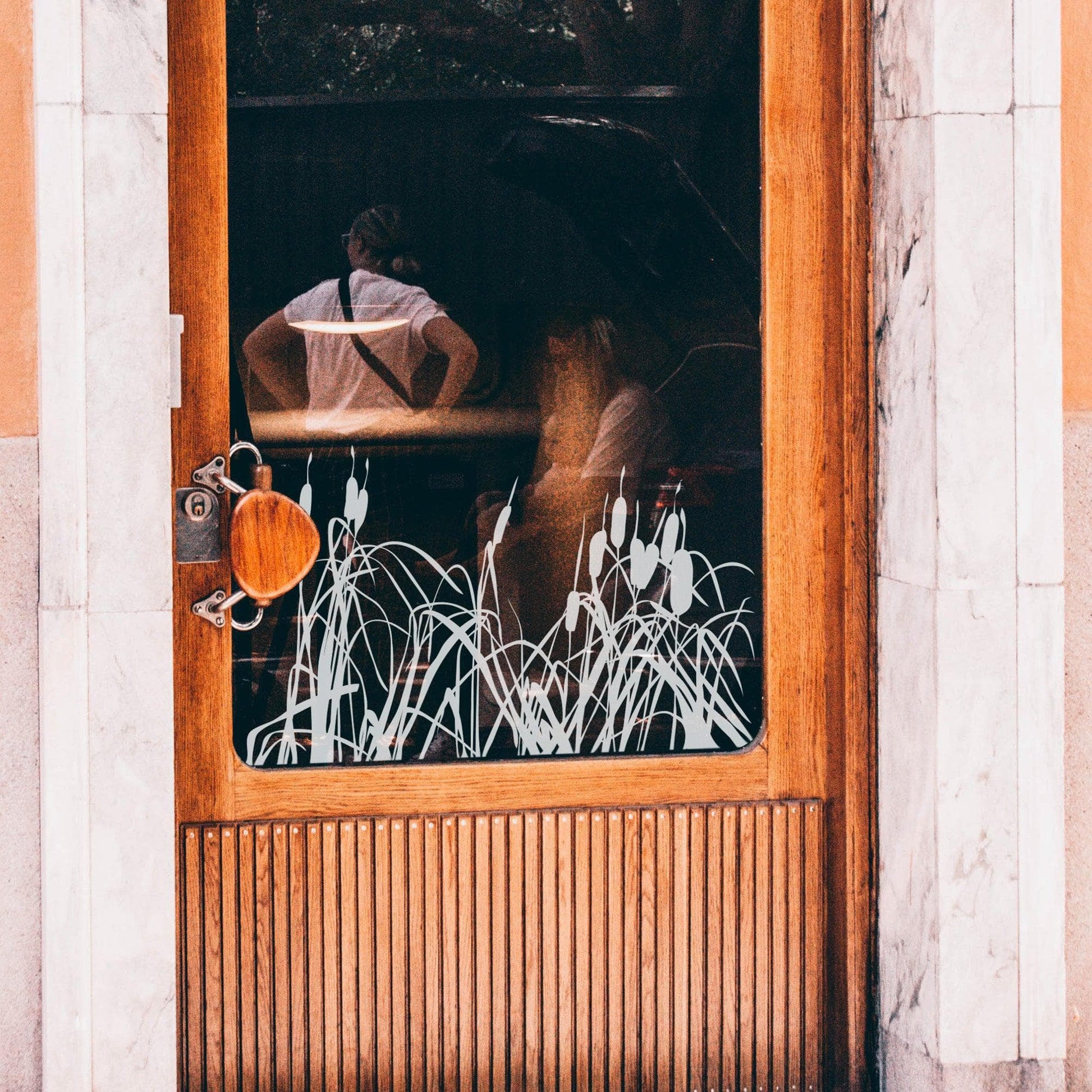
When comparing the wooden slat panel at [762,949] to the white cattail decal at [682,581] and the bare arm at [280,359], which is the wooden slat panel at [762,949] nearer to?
the white cattail decal at [682,581]

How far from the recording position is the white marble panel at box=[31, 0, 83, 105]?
2.65 meters

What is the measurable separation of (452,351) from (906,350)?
1008 mm

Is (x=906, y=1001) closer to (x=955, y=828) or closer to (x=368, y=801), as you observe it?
(x=955, y=828)

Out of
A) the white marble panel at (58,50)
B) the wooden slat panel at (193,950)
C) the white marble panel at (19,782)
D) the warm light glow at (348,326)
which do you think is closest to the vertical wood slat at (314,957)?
the wooden slat panel at (193,950)

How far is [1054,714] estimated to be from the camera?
9.50ft

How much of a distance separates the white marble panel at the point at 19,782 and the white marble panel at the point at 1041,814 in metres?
2.09

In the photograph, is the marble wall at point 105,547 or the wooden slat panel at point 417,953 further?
the wooden slat panel at point 417,953

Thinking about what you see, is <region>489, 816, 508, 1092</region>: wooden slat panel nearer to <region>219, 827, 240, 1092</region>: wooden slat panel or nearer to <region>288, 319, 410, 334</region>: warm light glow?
<region>219, 827, 240, 1092</region>: wooden slat panel

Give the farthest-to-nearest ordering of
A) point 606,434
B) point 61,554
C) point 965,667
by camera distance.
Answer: point 606,434
point 965,667
point 61,554

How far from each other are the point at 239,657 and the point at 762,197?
1594 millimetres

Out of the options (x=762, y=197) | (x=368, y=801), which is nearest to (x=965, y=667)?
(x=762, y=197)

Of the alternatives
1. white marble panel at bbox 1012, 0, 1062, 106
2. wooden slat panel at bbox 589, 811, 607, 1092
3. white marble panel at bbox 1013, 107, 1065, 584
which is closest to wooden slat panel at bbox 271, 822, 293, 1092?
wooden slat panel at bbox 589, 811, 607, 1092

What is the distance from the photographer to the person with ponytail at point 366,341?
9.73 ft

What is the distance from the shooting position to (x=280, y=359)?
297 centimetres
